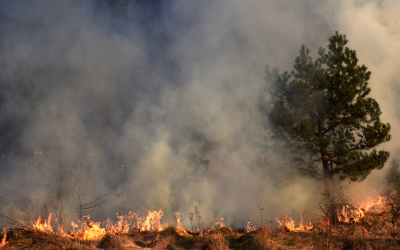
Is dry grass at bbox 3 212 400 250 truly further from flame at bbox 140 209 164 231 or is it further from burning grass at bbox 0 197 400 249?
flame at bbox 140 209 164 231

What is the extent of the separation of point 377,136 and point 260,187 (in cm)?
754

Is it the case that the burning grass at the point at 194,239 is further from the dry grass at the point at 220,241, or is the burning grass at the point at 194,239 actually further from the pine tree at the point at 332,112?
the pine tree at the point at 332,112

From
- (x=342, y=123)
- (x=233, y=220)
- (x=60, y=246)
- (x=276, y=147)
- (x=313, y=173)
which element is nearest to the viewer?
(x=60, y=246)

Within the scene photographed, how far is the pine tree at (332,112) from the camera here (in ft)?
32.1

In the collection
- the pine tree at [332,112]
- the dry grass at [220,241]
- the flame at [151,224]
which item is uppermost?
the pine tree at [332,112]

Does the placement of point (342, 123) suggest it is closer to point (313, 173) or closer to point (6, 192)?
point (313, 173)

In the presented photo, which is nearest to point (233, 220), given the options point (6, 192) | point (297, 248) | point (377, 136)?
point (297, 248)

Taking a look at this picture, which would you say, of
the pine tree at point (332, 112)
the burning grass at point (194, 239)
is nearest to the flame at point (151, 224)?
the burning grass at point (194, 239)

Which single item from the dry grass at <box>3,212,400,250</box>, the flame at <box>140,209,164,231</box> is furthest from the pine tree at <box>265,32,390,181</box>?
the flame at <box>140,209,164,231</box>

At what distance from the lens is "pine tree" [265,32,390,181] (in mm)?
9789

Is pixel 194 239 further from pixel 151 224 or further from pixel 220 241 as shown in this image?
pixel 151 224

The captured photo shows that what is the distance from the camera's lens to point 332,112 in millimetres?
10398

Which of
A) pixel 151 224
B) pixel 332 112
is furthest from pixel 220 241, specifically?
pixel 332 112

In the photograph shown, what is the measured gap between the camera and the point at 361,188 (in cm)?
1387
